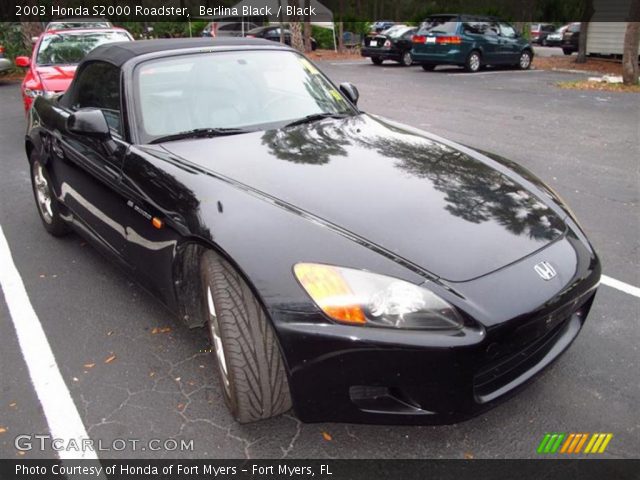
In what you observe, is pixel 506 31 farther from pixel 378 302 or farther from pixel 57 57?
pixel 378 302

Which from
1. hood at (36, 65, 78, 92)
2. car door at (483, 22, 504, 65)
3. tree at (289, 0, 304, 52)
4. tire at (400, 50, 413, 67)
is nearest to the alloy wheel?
hood at (36, 65, 78, 92)

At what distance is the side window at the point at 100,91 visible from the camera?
11.3 feet

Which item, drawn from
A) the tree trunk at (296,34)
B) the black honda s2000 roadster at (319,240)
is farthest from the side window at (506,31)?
the black honda s2000 roadster at (319,240)

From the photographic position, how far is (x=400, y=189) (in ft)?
8.82

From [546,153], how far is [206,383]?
586cm

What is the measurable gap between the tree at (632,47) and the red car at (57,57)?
10715 millimetres

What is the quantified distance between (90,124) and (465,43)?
1526cm

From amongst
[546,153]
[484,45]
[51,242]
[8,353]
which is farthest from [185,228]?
[484,45]

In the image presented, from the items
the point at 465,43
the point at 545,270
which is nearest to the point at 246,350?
the point at 545,270

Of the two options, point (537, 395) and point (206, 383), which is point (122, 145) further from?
point (537, 395)

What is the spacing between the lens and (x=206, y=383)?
9.29 feet

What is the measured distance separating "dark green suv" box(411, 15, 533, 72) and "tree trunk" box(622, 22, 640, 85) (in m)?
4.64

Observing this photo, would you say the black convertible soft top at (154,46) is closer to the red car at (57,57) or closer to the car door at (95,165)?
the car door at (95,165)

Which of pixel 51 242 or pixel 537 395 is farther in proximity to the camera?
pixel 51 242
